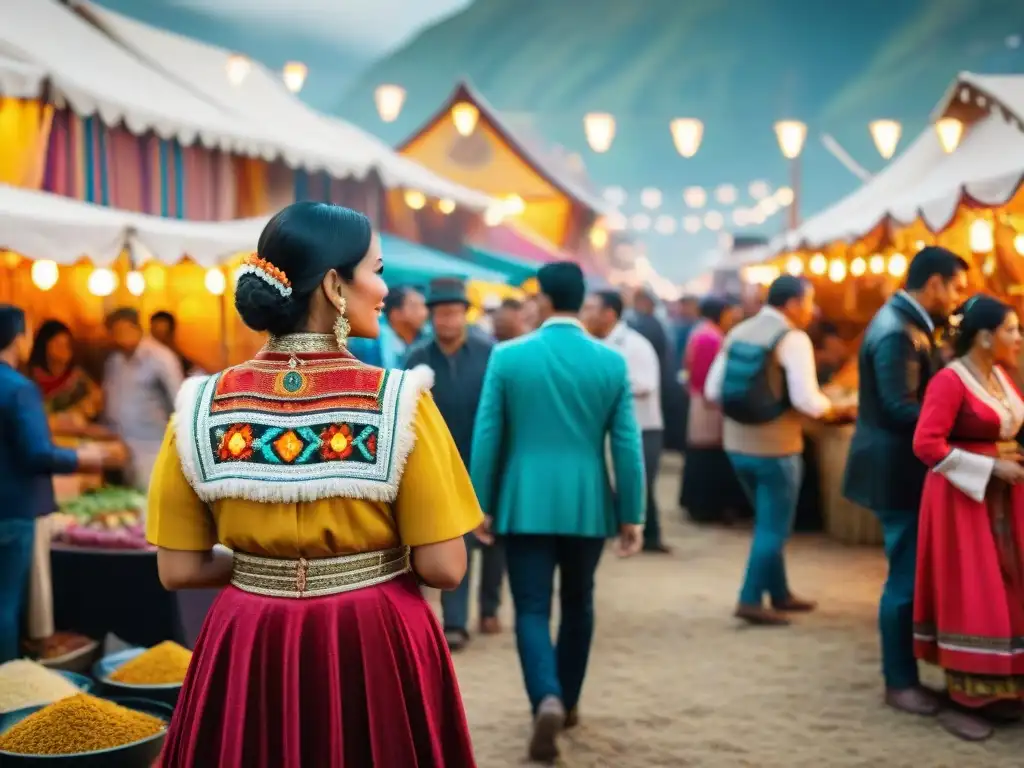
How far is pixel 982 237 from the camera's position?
1033 centimetres

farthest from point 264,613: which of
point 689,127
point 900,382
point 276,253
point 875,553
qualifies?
point 689,127

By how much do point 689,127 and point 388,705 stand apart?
15.2m

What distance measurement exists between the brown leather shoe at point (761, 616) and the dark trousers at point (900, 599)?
171cm

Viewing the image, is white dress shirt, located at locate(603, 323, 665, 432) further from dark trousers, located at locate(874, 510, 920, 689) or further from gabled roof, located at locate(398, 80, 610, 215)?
gabled roof, located at locate(398, 80, 610, 215)

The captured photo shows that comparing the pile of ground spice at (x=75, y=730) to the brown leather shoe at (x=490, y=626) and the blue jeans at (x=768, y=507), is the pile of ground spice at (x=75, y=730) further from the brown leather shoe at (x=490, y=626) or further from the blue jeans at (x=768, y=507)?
the blue jeans at (x=768, y=507)

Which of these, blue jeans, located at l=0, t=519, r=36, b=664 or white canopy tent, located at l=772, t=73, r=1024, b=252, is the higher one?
white canopy tent, located at l=772, t=73, r=1024, b=252

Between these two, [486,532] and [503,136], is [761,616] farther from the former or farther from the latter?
[503,136]

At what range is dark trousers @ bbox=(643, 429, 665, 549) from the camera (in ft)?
31.4

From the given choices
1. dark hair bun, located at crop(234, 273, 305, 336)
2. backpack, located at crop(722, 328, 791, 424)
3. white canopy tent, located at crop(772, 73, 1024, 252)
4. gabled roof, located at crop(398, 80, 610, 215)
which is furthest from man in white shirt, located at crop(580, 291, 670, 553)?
gabled roof, located at crop(398, 80, 610, 215)

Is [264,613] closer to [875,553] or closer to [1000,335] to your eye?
[1000,335]

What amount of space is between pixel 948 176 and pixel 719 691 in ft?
19.2

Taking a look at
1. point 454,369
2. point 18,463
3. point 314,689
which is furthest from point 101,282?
point 314,689

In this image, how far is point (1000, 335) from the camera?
5.32 m

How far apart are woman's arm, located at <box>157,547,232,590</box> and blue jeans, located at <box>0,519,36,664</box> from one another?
9.44ft
